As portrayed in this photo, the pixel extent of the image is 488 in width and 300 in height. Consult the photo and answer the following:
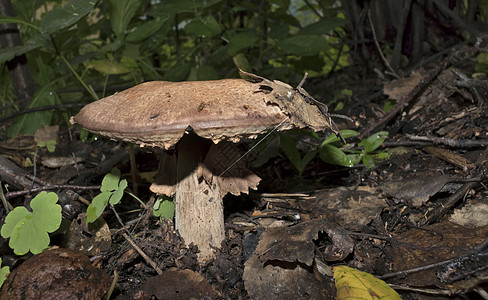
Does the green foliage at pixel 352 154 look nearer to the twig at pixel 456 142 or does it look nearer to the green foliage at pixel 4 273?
the twig at pixel 456 142

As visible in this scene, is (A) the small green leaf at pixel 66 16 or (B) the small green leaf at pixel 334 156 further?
(A) the small green leaf at pixel 66 16

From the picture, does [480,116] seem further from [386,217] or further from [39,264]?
[39,264]

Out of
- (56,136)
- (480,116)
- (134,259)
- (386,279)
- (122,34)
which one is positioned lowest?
(56,136)

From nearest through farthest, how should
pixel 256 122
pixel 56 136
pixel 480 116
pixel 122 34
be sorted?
pixel 256 122 < pixel 480 116 < pixel 122 34 < pixel 56 136

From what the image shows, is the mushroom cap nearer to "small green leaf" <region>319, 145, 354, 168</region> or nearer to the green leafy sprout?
the green leafy sprout

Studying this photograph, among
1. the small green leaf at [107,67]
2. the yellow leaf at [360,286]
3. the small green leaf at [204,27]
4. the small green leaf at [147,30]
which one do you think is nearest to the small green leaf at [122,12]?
the small green leaf at [147,30]

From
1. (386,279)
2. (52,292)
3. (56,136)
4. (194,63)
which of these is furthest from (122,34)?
(386,279)

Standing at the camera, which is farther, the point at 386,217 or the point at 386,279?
the point at 386,217
